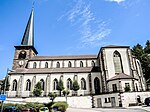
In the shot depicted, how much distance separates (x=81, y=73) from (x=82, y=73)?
31 centimetres

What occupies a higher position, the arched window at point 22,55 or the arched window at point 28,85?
the arched window at point 22,55

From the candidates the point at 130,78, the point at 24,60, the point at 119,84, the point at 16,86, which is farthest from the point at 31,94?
the point at 130,78

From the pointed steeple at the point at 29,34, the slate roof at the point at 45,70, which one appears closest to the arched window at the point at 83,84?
the slate roof at the point at 45,70

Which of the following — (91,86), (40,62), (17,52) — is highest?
(17,52)

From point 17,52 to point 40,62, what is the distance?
9664mm

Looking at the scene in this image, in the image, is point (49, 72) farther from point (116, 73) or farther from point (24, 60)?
A: point (116, 73)

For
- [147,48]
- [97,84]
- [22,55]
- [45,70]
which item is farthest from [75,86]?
[147,48]

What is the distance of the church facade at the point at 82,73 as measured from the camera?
40.3 meters

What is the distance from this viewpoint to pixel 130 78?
121 ft

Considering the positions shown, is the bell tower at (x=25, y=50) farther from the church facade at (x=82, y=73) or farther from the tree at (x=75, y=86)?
the tree at (x=75, y=86)

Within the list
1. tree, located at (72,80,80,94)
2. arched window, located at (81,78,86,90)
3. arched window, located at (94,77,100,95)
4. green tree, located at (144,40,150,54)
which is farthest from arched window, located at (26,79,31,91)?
green tree, located at (144,40,150,54)

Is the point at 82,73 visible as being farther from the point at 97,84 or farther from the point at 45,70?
the point at 45,70

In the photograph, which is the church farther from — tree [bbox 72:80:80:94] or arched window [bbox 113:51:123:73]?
tree [bbox 72:80:80:94]

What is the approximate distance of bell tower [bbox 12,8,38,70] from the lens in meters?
53.1
